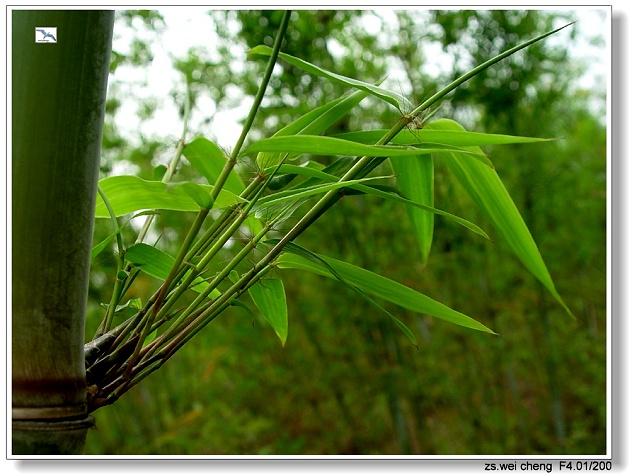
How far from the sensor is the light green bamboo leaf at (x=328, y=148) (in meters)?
0.31

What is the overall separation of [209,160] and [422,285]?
65.1 inches

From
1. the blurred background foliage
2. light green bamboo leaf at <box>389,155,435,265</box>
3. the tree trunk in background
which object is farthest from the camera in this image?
the blurred background foliage

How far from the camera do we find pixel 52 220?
0.98 feet

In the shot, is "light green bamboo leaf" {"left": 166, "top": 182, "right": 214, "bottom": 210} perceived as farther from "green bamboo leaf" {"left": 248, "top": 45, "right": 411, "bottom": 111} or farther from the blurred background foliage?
the blurred background foliage

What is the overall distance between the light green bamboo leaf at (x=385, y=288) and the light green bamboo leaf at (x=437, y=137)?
0.07 metres

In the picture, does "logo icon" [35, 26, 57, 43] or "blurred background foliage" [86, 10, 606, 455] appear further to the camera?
"blurred background foliage" [86, 10, 606, 455]

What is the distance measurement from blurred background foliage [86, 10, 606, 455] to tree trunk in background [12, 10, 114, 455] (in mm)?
1298

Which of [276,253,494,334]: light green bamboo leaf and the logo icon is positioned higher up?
the logo icon

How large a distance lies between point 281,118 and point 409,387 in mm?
834

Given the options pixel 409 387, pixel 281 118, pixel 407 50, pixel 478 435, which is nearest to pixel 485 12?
pixel 407 50

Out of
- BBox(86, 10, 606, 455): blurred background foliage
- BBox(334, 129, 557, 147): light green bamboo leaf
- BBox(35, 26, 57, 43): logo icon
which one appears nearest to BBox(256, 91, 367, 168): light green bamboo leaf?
BBox(334, 129, 557, 147): light green bamboo leaf

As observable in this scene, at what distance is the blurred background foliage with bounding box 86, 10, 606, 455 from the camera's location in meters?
1.79

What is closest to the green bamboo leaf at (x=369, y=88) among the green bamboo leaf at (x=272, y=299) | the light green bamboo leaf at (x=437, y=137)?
the light green bamboo leaf at (x=437, y=137)

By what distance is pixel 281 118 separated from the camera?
180 centimetres
